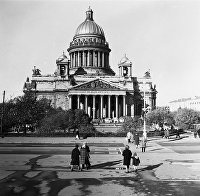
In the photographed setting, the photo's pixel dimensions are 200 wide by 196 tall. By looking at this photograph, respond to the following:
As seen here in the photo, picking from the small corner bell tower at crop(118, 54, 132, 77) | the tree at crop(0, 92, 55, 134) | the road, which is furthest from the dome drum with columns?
the road

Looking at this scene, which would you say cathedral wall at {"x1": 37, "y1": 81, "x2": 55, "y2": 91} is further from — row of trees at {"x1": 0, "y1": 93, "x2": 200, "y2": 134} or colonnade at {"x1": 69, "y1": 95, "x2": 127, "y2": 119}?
row of trees at {"x1": 0, "y1": 93, "x2": 200, "y2": 134}

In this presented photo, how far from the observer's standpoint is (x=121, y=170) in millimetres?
21453

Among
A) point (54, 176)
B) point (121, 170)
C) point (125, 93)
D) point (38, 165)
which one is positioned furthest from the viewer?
point (125, 93)

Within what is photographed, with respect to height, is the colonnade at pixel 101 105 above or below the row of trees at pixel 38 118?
above

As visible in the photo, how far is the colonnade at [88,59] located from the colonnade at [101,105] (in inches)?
832

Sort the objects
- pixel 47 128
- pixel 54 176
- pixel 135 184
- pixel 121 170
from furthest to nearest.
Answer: pixel 47 128 → pixel 121 170 → pixel 54 176 → pixel 135 184

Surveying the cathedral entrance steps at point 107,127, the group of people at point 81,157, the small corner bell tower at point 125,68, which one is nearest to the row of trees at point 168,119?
the cathedral entrance steps at point 107,127

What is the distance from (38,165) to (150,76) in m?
107

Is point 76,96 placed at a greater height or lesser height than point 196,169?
greater

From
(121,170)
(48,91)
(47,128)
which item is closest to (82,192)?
(121,170)

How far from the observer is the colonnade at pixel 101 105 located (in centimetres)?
10931

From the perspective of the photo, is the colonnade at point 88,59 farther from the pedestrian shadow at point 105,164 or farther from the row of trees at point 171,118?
the pedestrian shadow at point 105,164

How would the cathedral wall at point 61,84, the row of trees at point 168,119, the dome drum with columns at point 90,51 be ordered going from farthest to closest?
the dome drum with columns at point 90,51
the cathedral wall at point 61,84
the row of trees at point 168,119

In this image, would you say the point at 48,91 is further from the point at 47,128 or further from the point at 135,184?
the point at 135,184
